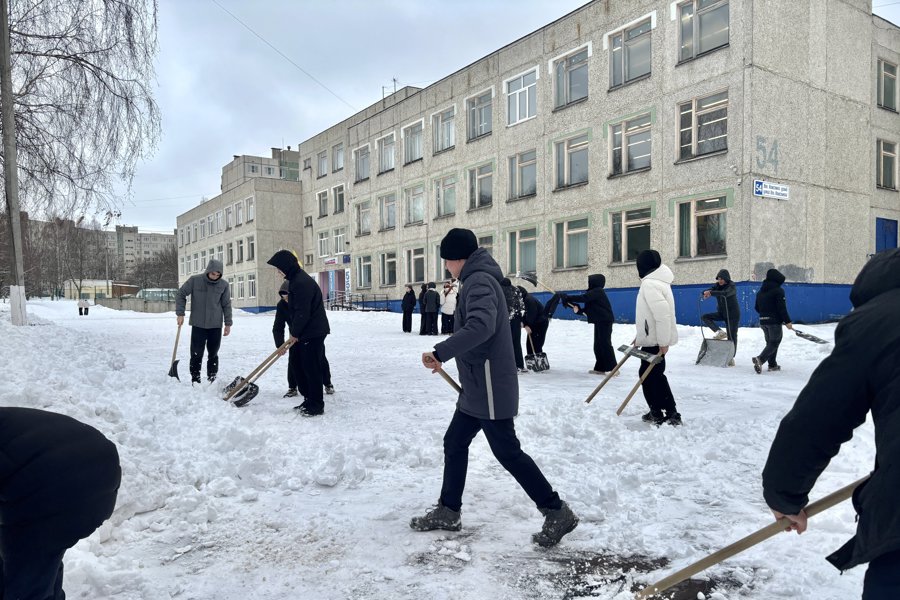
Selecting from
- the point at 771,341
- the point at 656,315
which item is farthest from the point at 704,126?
the point at 656,315

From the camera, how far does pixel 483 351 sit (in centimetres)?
370

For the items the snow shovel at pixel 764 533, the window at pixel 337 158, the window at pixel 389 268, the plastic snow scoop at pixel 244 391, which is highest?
the window at pixel 337 158

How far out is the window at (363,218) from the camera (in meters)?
34.3

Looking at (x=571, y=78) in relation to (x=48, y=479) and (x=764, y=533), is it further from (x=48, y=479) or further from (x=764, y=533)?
(x=48, y=479)

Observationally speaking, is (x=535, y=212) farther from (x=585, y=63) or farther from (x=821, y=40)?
(x=821, y=40)

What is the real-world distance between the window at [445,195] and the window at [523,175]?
373 centimetres

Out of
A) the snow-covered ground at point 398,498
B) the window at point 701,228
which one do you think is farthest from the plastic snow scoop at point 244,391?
the window at point 701,228

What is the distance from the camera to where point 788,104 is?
17.9m

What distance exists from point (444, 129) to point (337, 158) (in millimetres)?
12749

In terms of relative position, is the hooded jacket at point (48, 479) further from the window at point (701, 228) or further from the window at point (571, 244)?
the window at point (571, 244)

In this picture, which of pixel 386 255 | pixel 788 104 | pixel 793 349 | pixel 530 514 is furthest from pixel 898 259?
pixel 386 255

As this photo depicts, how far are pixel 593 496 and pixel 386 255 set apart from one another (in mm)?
29056

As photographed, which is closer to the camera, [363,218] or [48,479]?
[48,479]

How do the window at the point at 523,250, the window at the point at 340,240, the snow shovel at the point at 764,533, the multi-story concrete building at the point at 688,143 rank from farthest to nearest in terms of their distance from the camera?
the window at the point at 340,240, the window at the point at 523,250, the multi-story concrete building at the point at 688,143, the snow shovel at the point at 764,533
